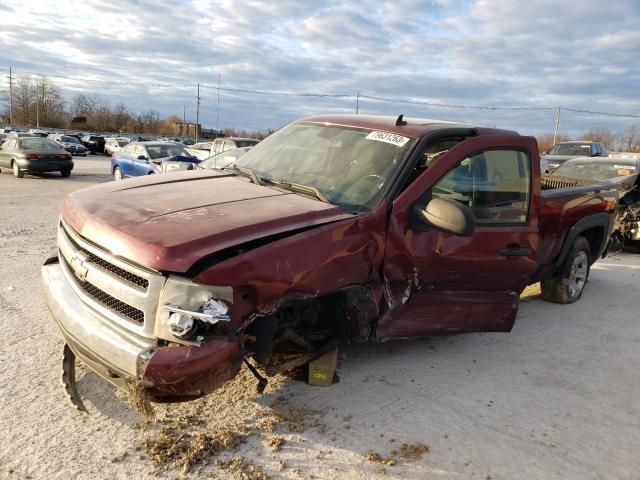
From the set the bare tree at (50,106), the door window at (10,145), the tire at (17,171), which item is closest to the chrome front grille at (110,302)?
the tire at (17,171)

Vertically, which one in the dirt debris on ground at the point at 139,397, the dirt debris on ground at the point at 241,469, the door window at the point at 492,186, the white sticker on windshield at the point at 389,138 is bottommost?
the dirt debris on ground at the point at 241,469

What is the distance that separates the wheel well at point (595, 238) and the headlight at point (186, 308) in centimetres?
511

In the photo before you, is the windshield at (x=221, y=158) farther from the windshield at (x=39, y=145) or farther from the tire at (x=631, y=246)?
the windshield at (x=39, y=145)

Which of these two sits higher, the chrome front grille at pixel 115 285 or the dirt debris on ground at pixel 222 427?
the chrome front grille at pixel 115 285

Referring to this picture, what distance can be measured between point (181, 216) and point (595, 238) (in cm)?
538

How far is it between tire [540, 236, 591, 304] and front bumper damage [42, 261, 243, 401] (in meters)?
4.52

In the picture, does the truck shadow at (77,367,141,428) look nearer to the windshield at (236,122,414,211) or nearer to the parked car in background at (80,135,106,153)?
the windshield at (236,122,414,211)

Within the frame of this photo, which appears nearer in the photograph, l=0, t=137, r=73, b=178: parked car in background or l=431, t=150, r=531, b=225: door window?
l=431, t=150, r=531, b=225: door window

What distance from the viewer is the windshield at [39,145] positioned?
63.6 ft

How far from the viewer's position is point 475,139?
4.14 metres

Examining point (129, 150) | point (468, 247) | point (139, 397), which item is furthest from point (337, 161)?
point (129, 150)

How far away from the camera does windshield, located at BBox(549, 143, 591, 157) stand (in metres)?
19.0

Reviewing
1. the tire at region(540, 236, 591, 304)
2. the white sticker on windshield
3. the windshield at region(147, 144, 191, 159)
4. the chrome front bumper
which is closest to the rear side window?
the windshield at region(147, 144, 191, 159)

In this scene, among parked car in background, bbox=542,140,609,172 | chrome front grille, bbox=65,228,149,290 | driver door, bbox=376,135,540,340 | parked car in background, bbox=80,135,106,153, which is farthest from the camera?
parked car in background, bbox=80,135,106,153
